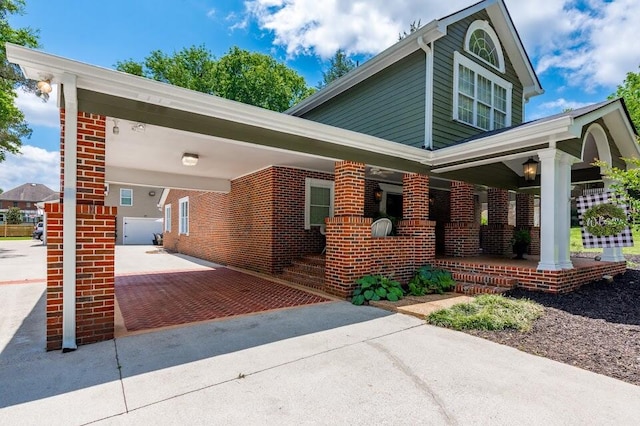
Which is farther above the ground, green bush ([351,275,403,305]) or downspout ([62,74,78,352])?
downspout ([62,74,78,352])

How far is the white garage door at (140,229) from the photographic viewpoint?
2470 centimetres

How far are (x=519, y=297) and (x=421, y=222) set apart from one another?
2332 millimetres

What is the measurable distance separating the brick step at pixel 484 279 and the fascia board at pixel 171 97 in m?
3.13

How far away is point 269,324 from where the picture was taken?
15.1 feet

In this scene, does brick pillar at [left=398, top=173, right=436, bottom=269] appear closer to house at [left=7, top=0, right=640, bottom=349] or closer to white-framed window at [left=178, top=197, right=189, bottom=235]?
house at [left=7, top=0, right=640, bottom=349]

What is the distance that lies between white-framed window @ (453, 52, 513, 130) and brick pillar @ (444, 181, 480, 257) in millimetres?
1860

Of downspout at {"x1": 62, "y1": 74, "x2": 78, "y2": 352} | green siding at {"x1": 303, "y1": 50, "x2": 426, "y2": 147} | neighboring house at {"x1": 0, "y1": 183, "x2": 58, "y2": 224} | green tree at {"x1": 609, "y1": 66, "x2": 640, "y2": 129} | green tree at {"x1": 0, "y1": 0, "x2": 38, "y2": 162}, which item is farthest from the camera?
neighboring house at {"x1": 0, "y1": 183, "x2": 58, "y2": 224}

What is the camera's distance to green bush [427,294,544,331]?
4398 millimetres

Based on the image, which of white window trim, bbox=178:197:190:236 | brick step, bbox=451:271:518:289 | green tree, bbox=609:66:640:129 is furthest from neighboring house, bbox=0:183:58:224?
green tree, bbox=609:66:640:129

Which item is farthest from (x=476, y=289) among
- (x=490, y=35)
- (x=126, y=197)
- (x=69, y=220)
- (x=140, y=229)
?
(x=126, y=197)

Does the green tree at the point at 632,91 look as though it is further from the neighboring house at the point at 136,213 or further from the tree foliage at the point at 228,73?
the neighboring house at the point at 136,213

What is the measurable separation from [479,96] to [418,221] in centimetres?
461

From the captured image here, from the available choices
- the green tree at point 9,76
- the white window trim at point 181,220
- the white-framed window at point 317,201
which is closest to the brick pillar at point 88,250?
the white-framed window at point 317,201

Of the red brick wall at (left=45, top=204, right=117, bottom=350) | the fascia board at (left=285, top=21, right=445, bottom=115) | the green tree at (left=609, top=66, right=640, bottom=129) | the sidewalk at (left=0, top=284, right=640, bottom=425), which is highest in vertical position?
the green tree at (left=609, top=66, right=640, bottom=129)
